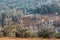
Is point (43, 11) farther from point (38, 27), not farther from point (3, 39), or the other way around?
point (3, 39)

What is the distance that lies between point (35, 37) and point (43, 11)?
1.63 feet

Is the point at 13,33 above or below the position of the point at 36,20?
below

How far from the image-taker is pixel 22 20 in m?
3.69

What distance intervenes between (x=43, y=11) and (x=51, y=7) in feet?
0.53

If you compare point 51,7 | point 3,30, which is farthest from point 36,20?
point 3,30

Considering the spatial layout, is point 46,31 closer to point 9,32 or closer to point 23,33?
point 23,33

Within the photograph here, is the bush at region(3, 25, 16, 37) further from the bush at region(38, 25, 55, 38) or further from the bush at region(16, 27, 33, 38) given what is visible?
the bush at region(38, 25, 55, 38)

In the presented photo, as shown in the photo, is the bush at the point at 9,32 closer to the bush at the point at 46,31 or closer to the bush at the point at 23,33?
the bush at the point at 23,33

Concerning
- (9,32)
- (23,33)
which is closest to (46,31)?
(23,33)

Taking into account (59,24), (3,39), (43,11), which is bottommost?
(3,39)

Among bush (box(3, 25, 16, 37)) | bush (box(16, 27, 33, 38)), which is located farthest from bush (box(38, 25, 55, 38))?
bush (box(3, 25, 16, 37))

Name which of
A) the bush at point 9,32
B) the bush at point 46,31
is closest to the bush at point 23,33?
the bush at point 9,32

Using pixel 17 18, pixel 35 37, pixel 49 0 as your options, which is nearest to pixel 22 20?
pixel 17 18

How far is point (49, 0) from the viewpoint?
366 centimetres
